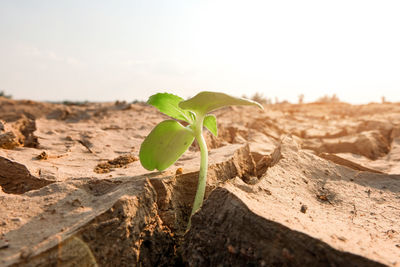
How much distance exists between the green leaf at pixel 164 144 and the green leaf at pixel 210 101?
16cm

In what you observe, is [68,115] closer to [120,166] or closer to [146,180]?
[120,166]

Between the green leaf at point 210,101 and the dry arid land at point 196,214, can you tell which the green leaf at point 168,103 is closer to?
the green leaf at point 210,101

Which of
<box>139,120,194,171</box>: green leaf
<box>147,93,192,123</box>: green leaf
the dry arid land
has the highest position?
<box>147,93,192,123</box>: green leaf

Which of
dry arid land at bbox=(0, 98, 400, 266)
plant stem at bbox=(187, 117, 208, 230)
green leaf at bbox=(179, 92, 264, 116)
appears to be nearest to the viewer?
dry arid land at bbox=(0, 98, 400, 266)

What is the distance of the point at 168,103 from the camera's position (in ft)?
4.51

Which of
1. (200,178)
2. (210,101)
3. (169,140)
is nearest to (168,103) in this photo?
(169,140)

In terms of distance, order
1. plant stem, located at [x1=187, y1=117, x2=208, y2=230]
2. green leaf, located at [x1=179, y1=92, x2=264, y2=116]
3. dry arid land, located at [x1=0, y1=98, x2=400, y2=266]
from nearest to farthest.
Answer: dry arid land, located at [x1=0, y1=98, x2=400, y2=266], green leaf, located at [x1=179, y1=92, x2=264, y2=116], plant stem, located at [x1=187, y1=117, x2=208, y2=230]

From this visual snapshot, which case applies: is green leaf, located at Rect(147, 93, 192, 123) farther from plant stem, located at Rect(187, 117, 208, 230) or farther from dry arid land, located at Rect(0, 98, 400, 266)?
dry arid land, located at Rect(0, 98, 400, 266)

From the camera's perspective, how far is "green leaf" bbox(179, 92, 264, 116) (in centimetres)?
112

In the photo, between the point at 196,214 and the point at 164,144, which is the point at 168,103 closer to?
the point at 164,144

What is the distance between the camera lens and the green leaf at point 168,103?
134cm

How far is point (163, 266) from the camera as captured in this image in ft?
3.90

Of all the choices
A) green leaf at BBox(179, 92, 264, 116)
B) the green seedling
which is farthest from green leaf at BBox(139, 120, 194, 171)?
green leaf at BBox(179, 92, 264, 116)

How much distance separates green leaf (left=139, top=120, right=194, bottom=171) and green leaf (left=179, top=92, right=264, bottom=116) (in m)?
0.16
